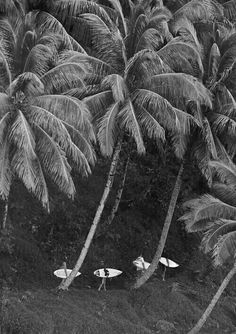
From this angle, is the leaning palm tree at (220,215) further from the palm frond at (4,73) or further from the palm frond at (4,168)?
the palm frond at (4,73)

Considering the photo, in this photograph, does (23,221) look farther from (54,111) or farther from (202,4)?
(202,4)

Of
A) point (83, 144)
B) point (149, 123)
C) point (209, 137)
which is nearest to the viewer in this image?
point (83, 144)

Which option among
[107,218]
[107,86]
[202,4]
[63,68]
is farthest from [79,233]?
[202,4]

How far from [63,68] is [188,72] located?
6444 millimetres

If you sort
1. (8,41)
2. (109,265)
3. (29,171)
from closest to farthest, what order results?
(29,171) < (8,41) < (109,265)

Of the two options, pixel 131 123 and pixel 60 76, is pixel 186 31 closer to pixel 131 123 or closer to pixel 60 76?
pixel 131 123

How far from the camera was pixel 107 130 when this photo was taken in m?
19.9

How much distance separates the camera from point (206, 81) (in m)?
23.3

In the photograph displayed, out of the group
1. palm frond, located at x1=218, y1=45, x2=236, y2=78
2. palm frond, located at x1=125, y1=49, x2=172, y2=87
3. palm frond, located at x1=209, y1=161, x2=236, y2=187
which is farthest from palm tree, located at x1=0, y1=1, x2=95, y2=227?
palm frond, located at x1=218, y1=45, x2=236, y2=78

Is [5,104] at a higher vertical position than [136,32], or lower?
lower

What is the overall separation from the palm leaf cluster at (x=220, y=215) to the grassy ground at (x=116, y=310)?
176 inches

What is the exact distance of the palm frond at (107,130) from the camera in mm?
19828

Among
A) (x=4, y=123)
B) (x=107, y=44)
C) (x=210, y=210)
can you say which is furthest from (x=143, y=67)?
(x=4, y=123)

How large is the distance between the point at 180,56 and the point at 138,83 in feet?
6.85
